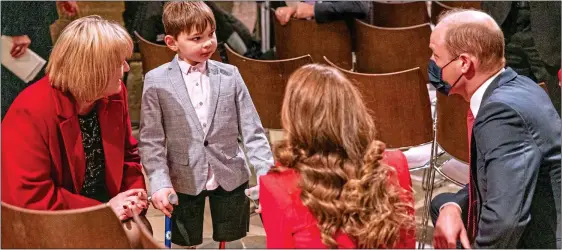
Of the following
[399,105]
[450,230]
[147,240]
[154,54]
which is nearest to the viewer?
[147,240]

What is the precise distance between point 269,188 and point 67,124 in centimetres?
78

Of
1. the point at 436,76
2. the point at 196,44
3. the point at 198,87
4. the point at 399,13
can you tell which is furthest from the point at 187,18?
the point at 399,13

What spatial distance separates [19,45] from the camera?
12.2 feet

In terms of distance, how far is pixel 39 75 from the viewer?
13.3 ft

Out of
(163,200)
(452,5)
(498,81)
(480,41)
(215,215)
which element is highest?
(480,41)

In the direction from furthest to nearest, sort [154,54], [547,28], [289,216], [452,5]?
1. [452,5]
2. [154,54]
3. [547,28]
4. [289,216]

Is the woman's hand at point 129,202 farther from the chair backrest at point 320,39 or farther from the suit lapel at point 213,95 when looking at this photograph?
the chair backrest at point 320,39

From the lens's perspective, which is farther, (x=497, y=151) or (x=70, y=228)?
(x=497, y=151)

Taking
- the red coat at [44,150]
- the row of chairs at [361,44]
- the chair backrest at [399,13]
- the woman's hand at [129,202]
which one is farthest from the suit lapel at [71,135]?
the chair backrest at [399,13]

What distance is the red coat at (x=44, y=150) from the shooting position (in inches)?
92.1

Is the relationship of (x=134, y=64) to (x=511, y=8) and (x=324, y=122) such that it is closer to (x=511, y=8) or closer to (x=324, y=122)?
(x=511, y=8)

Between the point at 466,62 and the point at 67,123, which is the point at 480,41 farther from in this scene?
the point at 67,123

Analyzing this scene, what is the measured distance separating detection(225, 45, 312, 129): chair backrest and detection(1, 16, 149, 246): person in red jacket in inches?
53.5

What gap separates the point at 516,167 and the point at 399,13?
3339 mm
